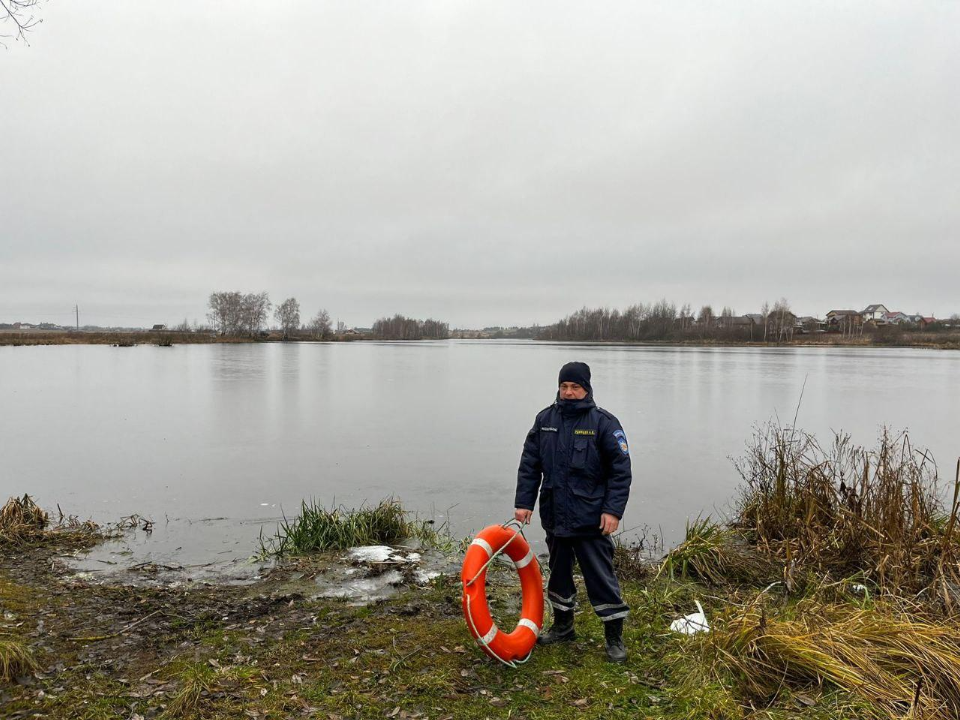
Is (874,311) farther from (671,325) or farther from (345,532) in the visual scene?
(345,532)

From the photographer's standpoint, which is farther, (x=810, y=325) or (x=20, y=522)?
(x=810, y=325)

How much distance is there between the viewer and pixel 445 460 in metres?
8.88

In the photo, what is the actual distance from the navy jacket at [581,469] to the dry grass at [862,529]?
6.42 feet

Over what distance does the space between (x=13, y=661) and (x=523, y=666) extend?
2.48 meters

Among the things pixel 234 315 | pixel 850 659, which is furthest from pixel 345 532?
pixel 234 315

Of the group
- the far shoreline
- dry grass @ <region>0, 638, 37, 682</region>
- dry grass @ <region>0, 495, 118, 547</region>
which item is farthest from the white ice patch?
the far shoreline

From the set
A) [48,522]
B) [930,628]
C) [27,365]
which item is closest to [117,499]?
[48,522]

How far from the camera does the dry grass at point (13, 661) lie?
267 cm

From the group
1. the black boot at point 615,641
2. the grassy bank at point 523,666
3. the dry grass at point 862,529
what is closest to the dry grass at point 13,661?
the grassy bank at point 523,666

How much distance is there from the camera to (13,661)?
2.73m

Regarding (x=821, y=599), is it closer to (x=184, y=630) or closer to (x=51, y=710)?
(x=184, y=630)

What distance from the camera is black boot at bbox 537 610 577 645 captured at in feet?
10.8

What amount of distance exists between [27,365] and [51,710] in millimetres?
28365

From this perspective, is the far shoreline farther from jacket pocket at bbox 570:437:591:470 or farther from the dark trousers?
jacket pocket at bbox 570:437:591:470
